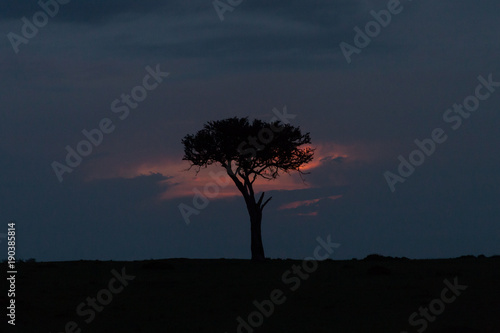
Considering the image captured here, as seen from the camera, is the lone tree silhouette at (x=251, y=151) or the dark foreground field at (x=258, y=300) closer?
the dark foreground field at (x=258, y=300)

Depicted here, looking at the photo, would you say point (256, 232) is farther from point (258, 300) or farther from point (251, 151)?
point (258, 300)

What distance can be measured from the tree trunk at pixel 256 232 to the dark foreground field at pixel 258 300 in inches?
445

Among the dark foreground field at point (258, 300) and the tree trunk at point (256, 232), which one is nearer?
the dark foreground field at point (258, 300)

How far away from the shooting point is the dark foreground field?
2117 cm

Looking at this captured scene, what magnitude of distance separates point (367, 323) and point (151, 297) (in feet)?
31.6

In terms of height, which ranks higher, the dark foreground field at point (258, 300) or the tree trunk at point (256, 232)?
the tree trunk at point (256, 232)

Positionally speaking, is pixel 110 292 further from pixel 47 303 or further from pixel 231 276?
pixel 231 276

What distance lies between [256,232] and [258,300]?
2307cm

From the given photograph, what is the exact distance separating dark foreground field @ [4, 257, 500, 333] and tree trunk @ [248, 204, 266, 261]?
1131 cm

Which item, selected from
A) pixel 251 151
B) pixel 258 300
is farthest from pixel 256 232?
pixel 258 300

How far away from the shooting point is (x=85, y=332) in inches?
813

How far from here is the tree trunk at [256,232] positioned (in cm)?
4856

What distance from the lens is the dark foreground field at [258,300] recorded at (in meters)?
21.2

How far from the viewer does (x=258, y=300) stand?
25.7m
